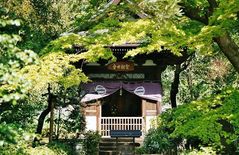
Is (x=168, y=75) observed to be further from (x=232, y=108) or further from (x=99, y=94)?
(x=232, y=108)

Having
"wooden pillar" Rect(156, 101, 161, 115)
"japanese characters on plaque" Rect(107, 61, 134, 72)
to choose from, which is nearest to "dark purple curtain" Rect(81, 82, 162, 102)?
"wooden pillar" Rect(156, 101, 161, 115)

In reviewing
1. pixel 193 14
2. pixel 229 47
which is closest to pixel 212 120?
pixel 229 47

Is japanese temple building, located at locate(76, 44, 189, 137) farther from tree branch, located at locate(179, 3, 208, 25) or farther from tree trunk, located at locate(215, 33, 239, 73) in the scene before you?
tree trunk, located at locate(215, 33, 239, 73)

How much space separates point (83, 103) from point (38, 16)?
4.61 metres

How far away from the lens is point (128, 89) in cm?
1716

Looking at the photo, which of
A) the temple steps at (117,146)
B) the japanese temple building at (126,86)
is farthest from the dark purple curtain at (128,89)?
the temple steps at (117,146)

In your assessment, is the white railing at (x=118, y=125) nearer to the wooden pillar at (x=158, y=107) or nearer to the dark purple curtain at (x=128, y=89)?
the wooden pillar at (x=158, y=107)

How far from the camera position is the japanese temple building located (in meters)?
17.1

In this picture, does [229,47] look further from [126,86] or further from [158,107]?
[126,86]

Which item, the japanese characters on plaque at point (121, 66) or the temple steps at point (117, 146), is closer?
the temple steps at point (117, 146)

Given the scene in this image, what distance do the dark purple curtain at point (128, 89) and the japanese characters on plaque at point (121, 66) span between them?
70cm

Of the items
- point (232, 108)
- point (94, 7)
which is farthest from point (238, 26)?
point (94, 7)

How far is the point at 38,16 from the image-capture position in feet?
45.8

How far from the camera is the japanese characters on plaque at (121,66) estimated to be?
1733 cm
